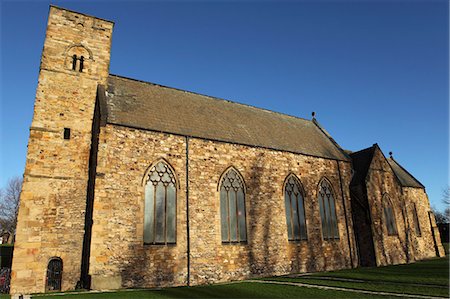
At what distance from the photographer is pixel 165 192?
52.6 feet

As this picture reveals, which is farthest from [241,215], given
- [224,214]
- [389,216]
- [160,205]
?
[389,216]

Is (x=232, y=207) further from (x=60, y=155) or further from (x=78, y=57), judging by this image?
(x=78, y=57)

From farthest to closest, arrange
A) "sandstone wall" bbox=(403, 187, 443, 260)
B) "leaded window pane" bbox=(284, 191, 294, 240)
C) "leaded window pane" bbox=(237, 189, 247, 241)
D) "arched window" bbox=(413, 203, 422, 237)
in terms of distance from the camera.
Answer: "arched window" bbox=(413, 203, 422, 237)
"sandstone wall" bbox=(403, 187, 443, 260)
"leaded window pane" bbox=(284, 191, 294, 240)
"leaded window pane" bbox=(237, 189, 247, 241)

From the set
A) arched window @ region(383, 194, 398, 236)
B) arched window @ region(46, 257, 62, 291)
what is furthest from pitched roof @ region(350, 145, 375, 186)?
arched window @ region(46, 257, 62, 291)

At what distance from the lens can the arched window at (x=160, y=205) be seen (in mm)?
15219

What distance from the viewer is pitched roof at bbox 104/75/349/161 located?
17422 millimetres

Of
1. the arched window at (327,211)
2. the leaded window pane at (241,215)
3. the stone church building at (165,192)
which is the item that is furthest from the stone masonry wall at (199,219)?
the arched window at (327,211)

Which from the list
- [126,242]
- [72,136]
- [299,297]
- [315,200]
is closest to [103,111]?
[72,136]

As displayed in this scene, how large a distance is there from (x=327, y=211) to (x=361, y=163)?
5.33 meters

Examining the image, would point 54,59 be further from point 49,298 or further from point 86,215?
point 49,298

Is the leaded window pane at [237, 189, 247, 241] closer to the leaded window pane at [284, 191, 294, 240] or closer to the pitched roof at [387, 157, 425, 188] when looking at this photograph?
the leaded window pane at [284, 191, 294, 240]

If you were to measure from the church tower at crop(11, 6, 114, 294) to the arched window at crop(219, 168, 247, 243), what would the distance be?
Answer: 738 cm

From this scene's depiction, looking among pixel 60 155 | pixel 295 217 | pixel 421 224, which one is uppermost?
pixel 60 155

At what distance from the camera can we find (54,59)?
58.4 feet
